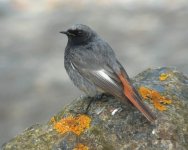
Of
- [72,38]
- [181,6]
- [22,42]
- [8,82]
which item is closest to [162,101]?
[72,38]

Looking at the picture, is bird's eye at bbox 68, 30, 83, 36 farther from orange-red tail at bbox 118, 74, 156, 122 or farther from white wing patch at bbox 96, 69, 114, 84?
orange-red tail at bbox 118, 74, 156, 122

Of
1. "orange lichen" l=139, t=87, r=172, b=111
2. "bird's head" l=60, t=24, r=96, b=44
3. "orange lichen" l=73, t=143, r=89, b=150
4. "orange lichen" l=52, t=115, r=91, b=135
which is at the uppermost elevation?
"bird's head" l=60, t=24, r=96, b=44

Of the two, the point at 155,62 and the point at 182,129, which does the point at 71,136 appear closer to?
the point at 182,129

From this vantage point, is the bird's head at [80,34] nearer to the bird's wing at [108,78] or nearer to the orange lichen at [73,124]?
the bird's wing at [108,78]

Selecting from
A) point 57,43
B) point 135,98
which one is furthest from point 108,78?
point 57,43

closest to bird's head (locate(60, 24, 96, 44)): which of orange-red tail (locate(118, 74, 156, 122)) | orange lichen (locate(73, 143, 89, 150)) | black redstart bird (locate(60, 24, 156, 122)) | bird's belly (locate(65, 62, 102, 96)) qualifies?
black redstart bird (locate(60, 24, 156, 122))

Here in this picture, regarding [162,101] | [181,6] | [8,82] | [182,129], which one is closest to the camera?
[182,129]
